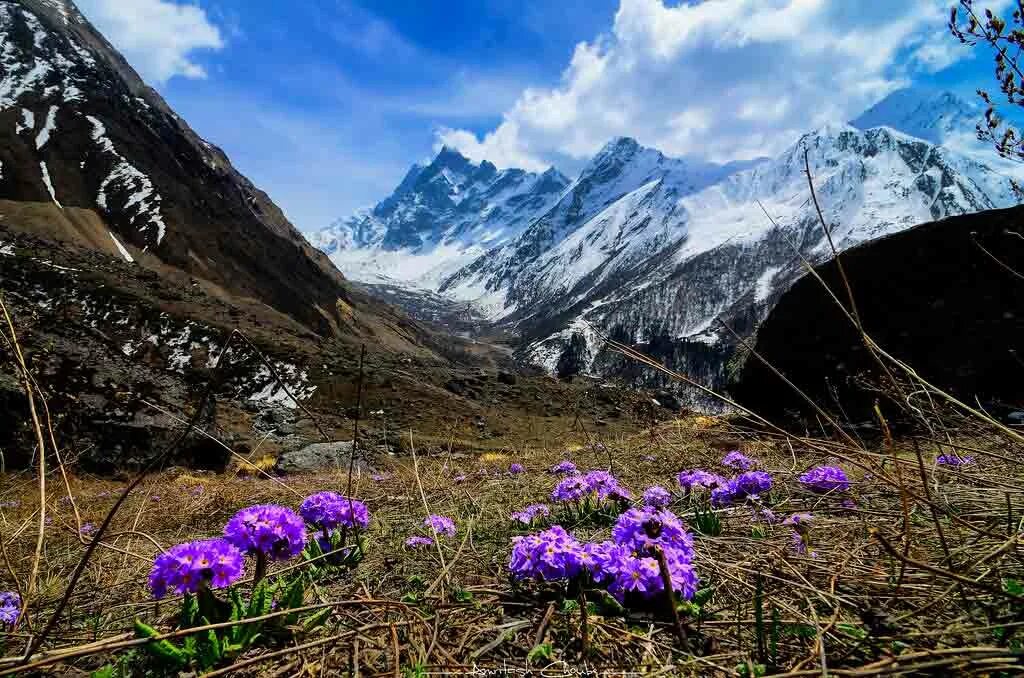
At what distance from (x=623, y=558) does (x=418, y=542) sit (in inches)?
55.6

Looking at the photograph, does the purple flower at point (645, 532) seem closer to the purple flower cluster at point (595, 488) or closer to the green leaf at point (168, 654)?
the purple flower cluster at point (595, 488)

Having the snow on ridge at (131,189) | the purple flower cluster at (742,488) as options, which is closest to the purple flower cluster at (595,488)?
the purple flower cluster at (742,488)

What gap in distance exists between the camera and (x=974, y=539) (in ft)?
6.31

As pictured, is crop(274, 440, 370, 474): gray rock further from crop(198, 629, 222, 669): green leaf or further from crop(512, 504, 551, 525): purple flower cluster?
crop(198, 629, 222, 669): green leaf

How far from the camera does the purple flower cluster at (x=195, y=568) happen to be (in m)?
1.98

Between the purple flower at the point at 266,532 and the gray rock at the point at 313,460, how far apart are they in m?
9.99

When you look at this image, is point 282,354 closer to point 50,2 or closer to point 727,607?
point 727,607

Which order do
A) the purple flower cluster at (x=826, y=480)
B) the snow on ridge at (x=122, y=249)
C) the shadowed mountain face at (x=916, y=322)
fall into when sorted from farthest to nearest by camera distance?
the snow on ridge at (x=122, y=249)
the shadowed mountain face at (x=916, y=322)
the purple flower cluster at (x=826, y=480)

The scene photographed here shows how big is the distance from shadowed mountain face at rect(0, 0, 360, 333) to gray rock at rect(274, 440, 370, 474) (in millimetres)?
29336

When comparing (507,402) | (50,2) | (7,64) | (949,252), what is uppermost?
(50,2)

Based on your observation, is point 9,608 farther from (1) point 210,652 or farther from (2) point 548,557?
(2) point 548,557

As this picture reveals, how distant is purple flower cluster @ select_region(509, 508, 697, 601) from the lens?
1.95 m

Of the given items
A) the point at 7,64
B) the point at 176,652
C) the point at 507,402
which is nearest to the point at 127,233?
the point at 7,64

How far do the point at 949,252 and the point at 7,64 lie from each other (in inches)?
2668
